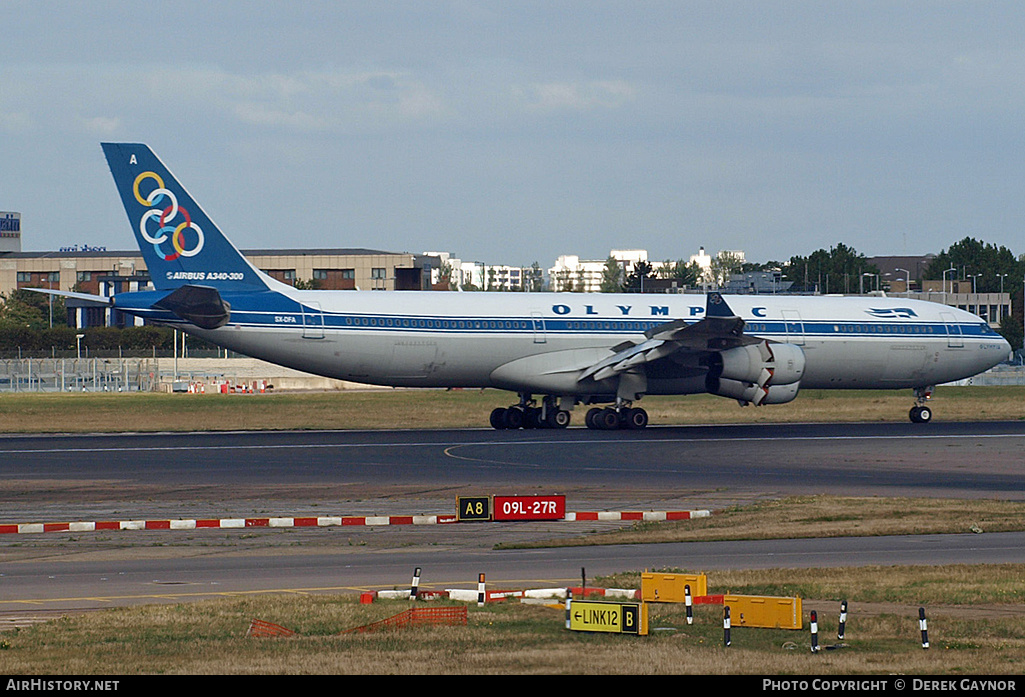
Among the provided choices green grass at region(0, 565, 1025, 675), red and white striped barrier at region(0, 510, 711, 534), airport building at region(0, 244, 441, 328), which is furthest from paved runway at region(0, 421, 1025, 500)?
airport building at region(0, 244, 441, 328)

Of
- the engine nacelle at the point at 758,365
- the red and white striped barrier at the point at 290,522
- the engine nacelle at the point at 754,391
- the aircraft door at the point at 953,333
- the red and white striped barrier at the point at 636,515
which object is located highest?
the aircraft door at the point at 953,333

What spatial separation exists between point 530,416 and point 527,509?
24.2m

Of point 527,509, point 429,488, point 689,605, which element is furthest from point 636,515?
point 689,605

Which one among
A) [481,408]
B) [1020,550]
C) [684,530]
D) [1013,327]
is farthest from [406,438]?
[1013,327]

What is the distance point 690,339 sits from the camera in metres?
45.6

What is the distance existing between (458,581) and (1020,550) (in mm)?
8738

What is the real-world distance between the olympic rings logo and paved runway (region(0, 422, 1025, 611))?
6.29 m

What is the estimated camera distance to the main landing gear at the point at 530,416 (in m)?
48.8

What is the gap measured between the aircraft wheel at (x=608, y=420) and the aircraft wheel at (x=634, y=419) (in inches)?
12.6

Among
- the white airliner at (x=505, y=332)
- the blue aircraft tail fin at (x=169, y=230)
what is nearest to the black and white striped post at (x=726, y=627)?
the white airliner at (x=505, y=332)

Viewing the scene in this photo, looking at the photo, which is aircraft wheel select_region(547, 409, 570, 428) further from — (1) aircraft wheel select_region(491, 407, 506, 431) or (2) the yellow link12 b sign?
(2) the yellow link12 b sign

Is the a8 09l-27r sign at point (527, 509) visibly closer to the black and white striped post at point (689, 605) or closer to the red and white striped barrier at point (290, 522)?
the red and white striped barrier at point (290, 522)

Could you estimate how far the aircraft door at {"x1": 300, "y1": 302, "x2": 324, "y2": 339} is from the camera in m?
44.5
